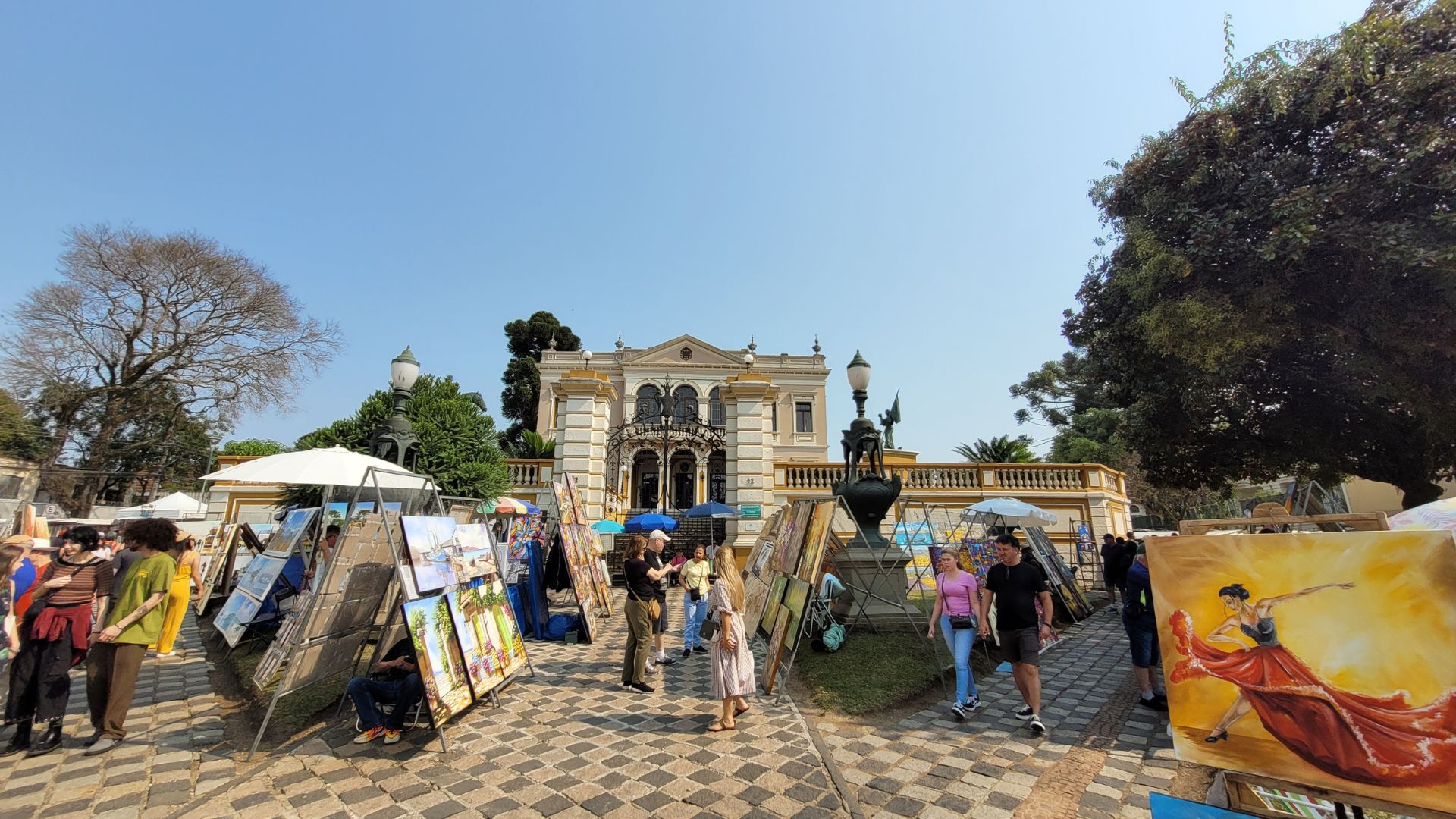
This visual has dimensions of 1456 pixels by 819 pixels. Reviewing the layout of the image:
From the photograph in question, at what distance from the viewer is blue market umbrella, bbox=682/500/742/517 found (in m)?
14.1

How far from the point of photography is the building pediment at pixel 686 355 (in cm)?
3819

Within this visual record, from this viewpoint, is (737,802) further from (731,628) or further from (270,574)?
(270,574)

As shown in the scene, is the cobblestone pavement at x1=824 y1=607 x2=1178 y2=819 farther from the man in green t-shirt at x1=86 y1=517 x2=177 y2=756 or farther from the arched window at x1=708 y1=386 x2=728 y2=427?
the arched window at x1=708 y1=386 x2=728 y2=427

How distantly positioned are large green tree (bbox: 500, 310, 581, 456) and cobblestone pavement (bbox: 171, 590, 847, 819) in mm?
36875

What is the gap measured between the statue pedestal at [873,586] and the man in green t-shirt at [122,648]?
770 cm

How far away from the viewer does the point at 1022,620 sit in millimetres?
4973

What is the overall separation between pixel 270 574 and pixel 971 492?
15628mm

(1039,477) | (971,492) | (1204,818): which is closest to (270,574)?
(1204,818)

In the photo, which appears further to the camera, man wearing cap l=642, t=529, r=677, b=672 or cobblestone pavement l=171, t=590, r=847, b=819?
man wearing cap l=642, t=529, r=677, b=672

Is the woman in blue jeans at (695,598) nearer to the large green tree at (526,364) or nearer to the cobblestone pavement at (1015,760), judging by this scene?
the cobblestone pavement at (1015,760)

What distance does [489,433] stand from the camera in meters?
Answer: 12.9

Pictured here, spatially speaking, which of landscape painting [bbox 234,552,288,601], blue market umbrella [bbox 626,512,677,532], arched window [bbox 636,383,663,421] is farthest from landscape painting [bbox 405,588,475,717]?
arched window [bbox 636,383,663,421]

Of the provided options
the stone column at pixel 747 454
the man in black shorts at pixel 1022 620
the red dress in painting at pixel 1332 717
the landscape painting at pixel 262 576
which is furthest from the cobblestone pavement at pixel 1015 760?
the stone column at pixel 747 454

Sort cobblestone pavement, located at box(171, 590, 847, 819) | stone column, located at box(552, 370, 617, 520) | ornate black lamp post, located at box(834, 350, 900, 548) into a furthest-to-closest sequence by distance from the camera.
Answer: stone column, located at box(552, 370, 617, 520)
ornate black lamp post, located at box(834, 350, 900, 548)
cobblestone pavement, located at box(171, 590, 847, 819)
